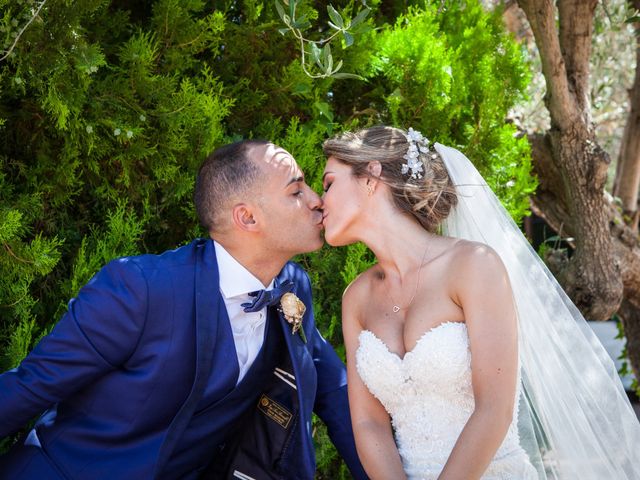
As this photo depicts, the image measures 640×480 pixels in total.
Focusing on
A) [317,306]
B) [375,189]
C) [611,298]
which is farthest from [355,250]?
[611,298]

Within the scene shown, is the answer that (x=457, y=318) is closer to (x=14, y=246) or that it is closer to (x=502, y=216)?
(x=502, y=216)

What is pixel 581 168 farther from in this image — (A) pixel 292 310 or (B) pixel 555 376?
(A) pixel 292 310

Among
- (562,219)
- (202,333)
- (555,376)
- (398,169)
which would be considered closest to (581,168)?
(562,219)

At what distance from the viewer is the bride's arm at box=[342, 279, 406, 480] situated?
2982 mm

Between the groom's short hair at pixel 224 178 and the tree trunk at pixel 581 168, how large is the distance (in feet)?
7.22

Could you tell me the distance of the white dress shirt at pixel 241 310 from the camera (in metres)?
3.00

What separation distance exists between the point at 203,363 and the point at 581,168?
2873 mm

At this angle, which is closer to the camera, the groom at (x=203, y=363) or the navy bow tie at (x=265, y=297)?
the groom at (x=203, y=363)

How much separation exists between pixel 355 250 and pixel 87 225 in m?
1.22

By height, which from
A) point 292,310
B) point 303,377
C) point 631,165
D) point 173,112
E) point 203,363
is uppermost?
point 173,112

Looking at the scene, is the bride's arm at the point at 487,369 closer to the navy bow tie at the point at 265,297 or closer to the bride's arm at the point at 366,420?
the bride's arm at the point at 366,420

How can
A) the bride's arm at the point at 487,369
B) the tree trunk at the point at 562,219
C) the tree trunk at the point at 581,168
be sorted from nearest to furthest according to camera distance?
the bride's arm at the point at 487,369
the tree trunk at the point at 581,168
the tree trunk at the point at 562,219

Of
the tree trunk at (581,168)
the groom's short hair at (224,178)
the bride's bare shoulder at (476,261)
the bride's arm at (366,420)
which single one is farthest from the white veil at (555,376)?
the tree trunk at (581,168)

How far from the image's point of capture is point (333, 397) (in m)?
3.30
